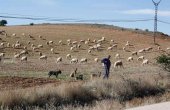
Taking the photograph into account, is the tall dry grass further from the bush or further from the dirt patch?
the bush

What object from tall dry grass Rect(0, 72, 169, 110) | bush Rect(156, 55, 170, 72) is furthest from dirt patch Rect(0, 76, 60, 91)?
bush Rect(156, 55, 170, 72)

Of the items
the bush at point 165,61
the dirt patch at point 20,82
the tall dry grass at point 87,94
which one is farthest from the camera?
the bush at point 165,61

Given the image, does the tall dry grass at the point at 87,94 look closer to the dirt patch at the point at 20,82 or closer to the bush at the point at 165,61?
the dirt patch at the point at 20,82

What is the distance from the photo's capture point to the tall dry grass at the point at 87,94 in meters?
22.4

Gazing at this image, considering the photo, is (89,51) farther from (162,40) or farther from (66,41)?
(162,40)

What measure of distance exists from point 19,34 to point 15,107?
2442 inches

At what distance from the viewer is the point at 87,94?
1039 inches

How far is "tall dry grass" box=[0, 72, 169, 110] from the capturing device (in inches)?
883

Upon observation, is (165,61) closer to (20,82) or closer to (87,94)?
(20,82)

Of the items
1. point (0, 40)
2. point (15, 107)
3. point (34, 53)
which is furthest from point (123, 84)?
point (0, 40)

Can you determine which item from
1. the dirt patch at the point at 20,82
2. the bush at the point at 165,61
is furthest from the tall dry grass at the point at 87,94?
the bush at the point at 165,61

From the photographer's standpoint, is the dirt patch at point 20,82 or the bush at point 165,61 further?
the bush at point 165,61

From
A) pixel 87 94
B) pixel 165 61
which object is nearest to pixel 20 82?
pixel 87 94

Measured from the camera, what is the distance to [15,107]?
21844mm
